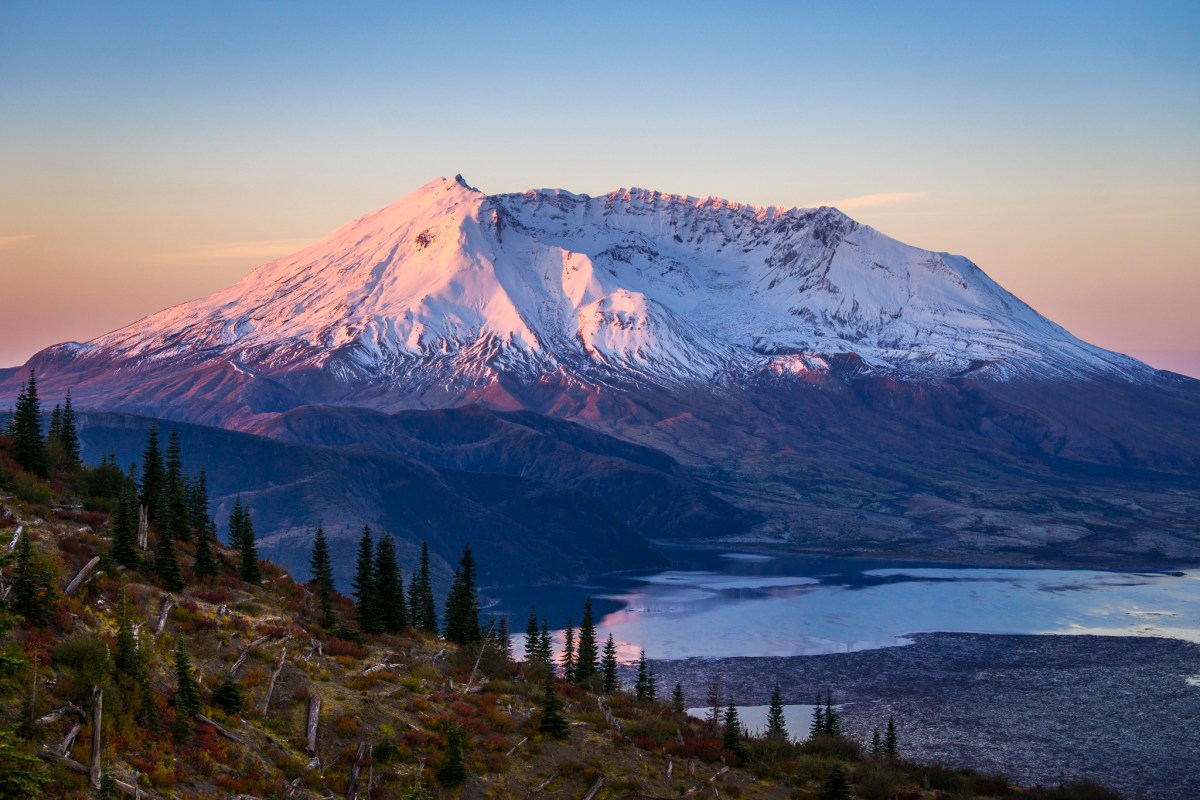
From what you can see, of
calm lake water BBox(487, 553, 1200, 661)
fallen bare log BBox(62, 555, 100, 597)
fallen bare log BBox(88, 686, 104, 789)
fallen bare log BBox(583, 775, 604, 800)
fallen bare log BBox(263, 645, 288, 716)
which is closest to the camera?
fallen bare log BBox(88, 686, 104, 789)

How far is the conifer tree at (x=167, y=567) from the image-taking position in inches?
1586

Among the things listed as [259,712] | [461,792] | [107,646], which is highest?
[107,646]

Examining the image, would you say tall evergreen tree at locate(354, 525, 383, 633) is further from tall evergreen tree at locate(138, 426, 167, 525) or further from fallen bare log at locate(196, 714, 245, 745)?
fallen bare log at locate(196, 714, 245, 745)

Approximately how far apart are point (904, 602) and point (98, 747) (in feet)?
547

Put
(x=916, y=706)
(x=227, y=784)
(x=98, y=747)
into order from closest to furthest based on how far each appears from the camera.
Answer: (x=98, y=747)
(x=227, y=784)
(x=916, y=706)

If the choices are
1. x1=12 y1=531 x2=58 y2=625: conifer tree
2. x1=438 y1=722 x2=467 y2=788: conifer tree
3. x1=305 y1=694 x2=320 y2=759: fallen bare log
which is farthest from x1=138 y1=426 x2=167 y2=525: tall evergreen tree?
x1=438 y1=722 x2=467 y2=788: conifer tree

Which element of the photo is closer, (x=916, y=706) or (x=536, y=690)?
(x=536, y=690)

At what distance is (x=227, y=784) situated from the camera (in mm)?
30234

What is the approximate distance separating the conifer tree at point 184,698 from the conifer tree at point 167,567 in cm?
810

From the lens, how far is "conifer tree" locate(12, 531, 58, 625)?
1219 inches

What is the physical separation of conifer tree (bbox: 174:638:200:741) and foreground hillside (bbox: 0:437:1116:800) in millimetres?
51

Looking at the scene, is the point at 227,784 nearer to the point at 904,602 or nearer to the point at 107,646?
the point at 107,646

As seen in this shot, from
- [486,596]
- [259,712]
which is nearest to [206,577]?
[259,712]

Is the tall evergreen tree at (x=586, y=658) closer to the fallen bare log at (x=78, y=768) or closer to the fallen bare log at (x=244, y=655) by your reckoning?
the fallen bare log at (x=244, y=655)
